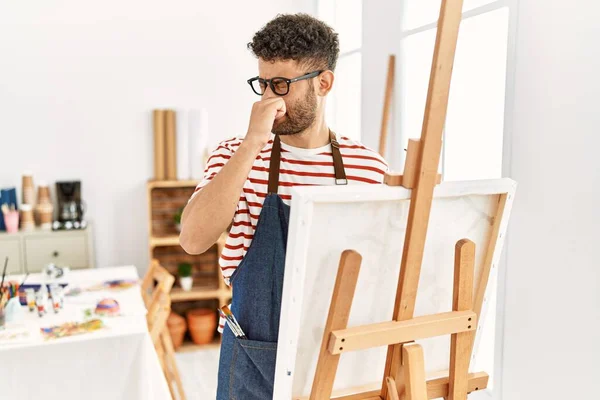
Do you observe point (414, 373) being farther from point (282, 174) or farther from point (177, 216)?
point (177, 216)

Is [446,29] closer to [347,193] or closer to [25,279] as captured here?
[347,193]

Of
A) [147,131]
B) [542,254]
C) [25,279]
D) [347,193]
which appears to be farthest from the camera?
[147,131]

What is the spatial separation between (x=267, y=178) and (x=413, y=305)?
1.63ft

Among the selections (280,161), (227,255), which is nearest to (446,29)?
(280,161)

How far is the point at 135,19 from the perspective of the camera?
3.75 metres

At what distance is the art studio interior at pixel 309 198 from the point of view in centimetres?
106

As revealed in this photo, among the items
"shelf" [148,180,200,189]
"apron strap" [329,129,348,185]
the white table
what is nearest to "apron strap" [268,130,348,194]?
"apron strap" [329,129,348,185]

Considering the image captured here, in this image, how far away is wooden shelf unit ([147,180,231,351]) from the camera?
3.77 m

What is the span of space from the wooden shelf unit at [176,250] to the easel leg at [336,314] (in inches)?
110

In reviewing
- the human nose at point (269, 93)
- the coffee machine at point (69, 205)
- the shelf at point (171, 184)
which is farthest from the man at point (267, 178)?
the coffee machine at point (69, 205)

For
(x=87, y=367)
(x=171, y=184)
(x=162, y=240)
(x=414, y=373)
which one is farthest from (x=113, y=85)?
(x=414, y=373)

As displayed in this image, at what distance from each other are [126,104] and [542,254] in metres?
2.98

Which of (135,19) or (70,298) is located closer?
(70,298)

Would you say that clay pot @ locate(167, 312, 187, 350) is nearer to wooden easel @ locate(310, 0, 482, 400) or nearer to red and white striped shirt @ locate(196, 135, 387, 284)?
red and white striped shirt @ locate(196, 135, 387, 284)
